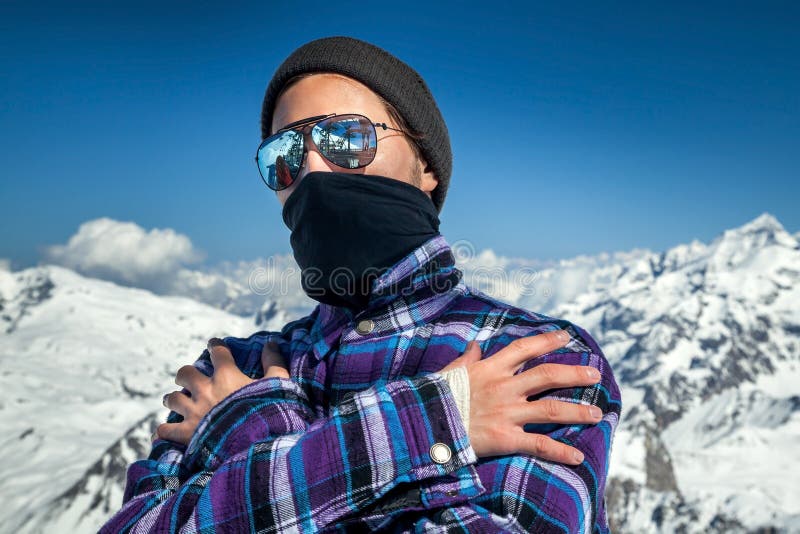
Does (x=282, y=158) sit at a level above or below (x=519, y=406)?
above

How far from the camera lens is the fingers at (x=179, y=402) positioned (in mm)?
3451

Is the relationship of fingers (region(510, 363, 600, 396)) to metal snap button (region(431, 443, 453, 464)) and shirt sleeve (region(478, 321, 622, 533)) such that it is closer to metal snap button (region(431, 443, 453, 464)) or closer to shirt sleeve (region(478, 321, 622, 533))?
shirt sleeve (region(478, 321, 622, 533))

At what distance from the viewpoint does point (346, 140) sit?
361 centimetres

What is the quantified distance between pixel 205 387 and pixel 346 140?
6.61 ft

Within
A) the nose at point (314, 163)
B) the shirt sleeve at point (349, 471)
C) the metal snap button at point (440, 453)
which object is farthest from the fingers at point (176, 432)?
the nose at point (314, 163)

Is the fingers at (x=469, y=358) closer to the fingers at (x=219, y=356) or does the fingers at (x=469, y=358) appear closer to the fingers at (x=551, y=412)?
the fingers at (x=551, y=412)

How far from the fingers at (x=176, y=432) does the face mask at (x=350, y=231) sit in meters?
1.23

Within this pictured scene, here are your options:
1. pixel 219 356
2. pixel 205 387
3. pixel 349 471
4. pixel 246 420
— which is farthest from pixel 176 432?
pixel 349 471

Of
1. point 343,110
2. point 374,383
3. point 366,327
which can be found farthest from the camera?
point 343,110

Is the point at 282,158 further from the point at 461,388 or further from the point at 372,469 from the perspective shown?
the point at 372,469

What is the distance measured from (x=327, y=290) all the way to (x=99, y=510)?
648 feet

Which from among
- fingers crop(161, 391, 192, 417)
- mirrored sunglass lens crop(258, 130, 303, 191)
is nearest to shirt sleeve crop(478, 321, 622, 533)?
fingers crop(161, 391, 192, 417)

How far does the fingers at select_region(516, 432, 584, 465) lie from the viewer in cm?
246

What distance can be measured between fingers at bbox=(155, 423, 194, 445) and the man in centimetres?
2
